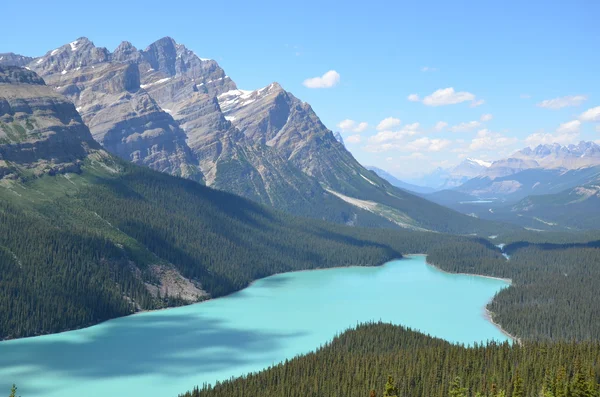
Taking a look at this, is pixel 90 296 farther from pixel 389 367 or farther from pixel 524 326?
pixel 524 326

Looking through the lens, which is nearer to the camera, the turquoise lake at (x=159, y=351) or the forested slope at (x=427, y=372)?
the forested slope at (x=427, y=372)

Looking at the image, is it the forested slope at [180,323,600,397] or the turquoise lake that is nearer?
the forested slope at [180,323,600,397]

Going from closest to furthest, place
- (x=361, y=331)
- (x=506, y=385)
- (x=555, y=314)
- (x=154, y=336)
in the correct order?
(x=506, y=385)
(x=361, y=331)
(x=154, y=336)
(x=555, y=314)

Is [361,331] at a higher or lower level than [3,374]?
higher

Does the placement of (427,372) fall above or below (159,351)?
above

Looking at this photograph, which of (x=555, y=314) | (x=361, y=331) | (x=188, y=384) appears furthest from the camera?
(x=555, y=314)

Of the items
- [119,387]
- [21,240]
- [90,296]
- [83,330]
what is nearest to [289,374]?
[119,387]

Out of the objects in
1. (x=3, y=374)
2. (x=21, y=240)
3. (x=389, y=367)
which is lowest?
(x=3, y=374)

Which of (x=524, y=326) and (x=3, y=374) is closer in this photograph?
(x=3, y=374)

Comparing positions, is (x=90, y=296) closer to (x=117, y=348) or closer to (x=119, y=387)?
(x=117, y=348)

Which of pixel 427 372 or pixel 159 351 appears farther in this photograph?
pixel 159 351
